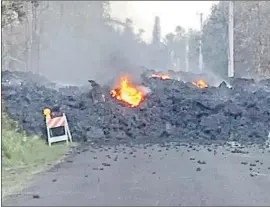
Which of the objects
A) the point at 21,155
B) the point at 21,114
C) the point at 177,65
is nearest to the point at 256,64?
Result: the point at 21,114

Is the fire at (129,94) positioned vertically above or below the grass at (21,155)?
above

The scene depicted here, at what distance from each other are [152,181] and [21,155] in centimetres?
720

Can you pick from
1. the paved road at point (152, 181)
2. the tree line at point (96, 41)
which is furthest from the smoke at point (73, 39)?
the paved road at point (152, 181)

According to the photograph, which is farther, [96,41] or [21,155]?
[96,41]

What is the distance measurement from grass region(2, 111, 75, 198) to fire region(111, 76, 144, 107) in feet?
23.3

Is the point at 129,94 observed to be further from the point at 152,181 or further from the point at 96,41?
the point at 96,41

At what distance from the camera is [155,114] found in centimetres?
3678

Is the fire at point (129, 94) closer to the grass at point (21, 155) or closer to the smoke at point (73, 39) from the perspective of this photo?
the grass at point (21, 155)

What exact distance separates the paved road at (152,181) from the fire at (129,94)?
10.4m

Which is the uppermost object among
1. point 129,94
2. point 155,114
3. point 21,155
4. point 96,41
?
point 96,41

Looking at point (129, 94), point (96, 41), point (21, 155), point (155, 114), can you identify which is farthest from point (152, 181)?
point (96, 41)

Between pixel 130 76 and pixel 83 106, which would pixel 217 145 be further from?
pixel 130 76

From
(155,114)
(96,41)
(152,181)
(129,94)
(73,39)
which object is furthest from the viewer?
(73,39)

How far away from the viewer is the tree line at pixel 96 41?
5072 cm
